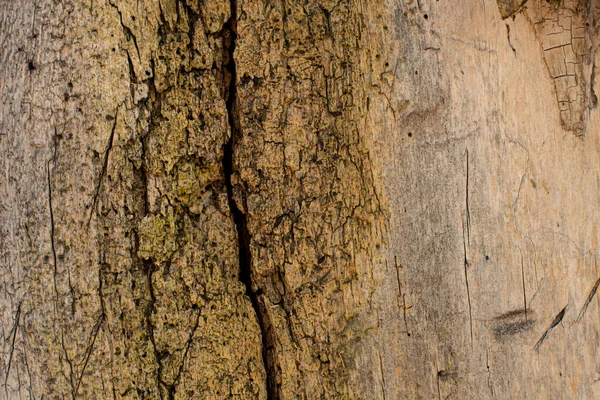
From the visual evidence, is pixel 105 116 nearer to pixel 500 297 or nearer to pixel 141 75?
pixel 141 75

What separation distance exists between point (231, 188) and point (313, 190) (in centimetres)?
24

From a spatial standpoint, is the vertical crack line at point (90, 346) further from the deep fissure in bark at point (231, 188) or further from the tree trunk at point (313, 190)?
the deep fissure in bark at point (231, 188)

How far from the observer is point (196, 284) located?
1640 millimetres

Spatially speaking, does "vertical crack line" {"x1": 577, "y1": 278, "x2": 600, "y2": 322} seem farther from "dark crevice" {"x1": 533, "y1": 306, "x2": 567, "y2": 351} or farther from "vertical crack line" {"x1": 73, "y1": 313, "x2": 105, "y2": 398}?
"vertical crack line" {"x1": 73, "y1": 313, "x2": 105, "y2": 398}

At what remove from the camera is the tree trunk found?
161 centimetres

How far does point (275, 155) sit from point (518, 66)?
745 millimetres

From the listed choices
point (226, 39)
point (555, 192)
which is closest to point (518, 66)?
point (555, 192)

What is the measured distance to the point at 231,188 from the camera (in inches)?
66.6

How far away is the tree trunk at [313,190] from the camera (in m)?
1.61

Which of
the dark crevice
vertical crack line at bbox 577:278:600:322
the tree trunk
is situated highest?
the tree trunk

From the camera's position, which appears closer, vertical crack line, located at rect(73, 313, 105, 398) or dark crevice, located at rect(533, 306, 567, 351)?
vertical crack line, located at rect(73, 313, 105, 398)

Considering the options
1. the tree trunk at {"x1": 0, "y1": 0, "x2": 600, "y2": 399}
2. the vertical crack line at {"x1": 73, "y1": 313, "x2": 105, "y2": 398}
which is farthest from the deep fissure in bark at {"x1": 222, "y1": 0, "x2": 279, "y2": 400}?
the vertical crack line at {"x1": 73, "y1": 313, "x2": 105, "y2": 398}

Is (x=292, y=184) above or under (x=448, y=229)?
above

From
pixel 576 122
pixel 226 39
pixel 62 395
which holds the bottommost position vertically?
pixel 62 395
